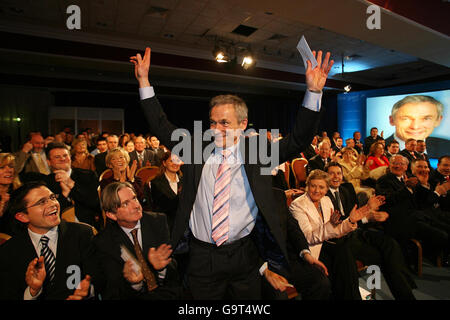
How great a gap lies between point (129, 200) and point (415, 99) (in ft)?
30.8

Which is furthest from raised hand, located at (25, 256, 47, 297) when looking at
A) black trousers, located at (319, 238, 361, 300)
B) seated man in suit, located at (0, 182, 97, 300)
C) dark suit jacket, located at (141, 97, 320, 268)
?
black trousers, located at (319, 238, 361, 300)

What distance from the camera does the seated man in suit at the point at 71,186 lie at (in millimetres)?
2369

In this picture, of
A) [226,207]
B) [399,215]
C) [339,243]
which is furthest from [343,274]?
[226,207]

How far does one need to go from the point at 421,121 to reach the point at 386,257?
7.66 m

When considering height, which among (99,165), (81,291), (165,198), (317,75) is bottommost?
(81,291)

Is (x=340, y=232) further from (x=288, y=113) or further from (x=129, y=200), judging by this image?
(x=288, y=113)

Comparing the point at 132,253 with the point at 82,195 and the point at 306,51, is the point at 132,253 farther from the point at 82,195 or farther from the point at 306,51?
the point at 306,51

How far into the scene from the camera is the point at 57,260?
1493mm

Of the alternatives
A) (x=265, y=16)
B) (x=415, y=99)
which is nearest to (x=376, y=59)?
(x=415, y=99)

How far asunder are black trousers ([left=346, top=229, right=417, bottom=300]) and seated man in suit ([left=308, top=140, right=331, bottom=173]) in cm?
236

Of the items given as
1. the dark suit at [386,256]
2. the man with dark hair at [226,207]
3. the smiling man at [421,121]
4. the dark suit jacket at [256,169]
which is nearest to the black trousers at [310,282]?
the dark suit at [386,256]

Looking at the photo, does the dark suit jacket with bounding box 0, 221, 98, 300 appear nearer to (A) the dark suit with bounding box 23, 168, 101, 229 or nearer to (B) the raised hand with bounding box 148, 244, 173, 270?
(B) the raised hand with bounding box 148, 244, 173, 270

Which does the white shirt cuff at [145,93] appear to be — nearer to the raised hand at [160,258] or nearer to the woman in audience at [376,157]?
the raised hand at [160,258]
